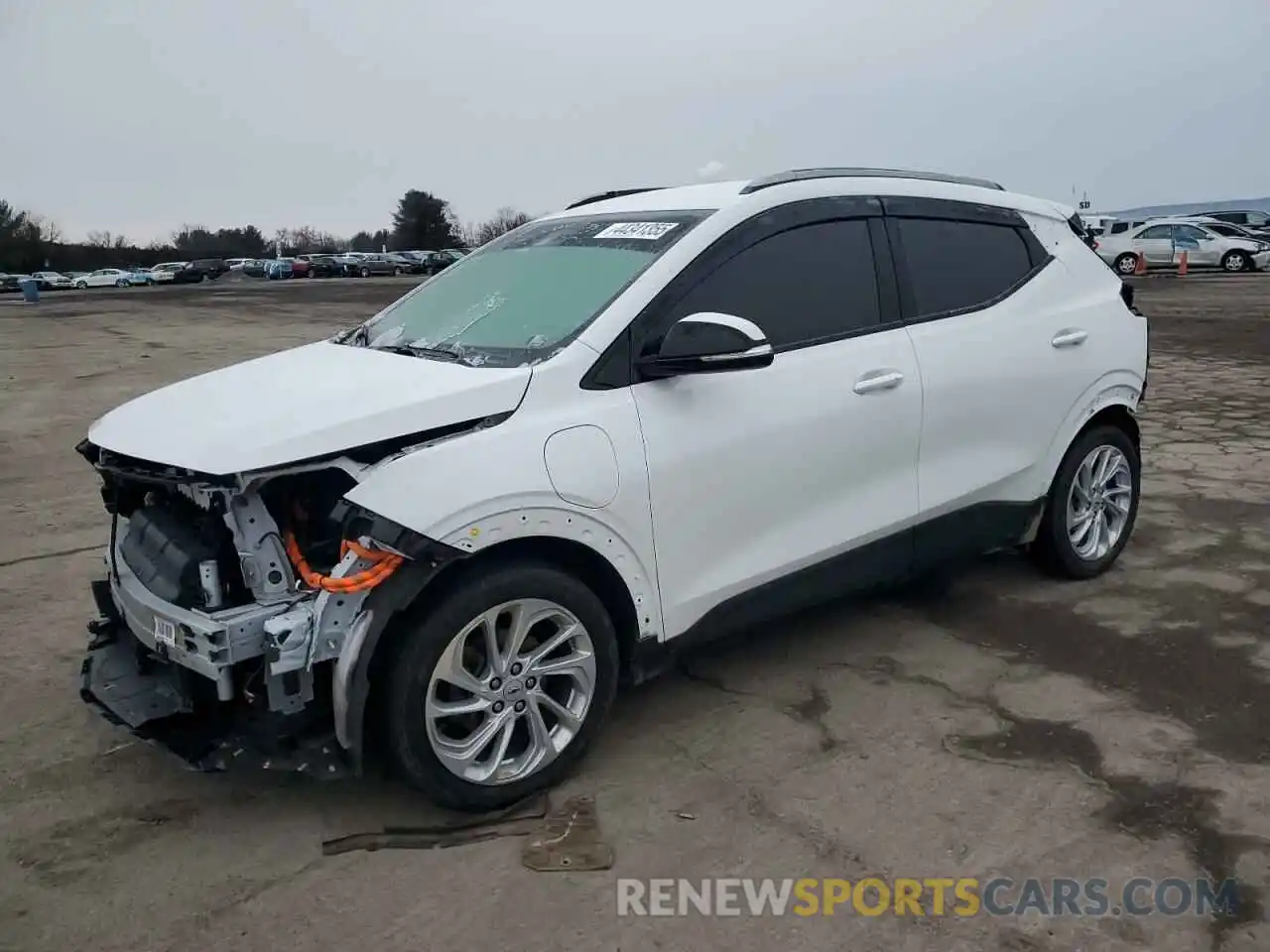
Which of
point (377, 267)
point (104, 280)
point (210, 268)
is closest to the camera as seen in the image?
point (210, 268)

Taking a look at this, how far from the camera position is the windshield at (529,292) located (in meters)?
3.43

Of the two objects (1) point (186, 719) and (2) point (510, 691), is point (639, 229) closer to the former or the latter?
(2) point (510, 691)

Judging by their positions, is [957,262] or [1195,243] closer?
[957,262]

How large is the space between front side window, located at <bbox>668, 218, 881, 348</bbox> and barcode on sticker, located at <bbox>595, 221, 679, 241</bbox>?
0.26 metres

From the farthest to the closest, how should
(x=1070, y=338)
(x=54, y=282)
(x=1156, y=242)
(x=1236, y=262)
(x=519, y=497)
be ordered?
(x=54, y=282), (x=1156, y=242), (x=1236, y=262), (x=1070, y=338), (x=519, y=497)

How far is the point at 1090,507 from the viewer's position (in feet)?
16.4

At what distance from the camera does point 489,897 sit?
2764 millimetres

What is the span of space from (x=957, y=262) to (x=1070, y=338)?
721mm

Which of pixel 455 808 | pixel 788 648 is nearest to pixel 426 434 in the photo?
pixel 455 808

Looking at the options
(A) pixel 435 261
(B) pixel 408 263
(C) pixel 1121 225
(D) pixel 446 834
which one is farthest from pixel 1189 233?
(B) pixel 408 263

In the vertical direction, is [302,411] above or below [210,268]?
below

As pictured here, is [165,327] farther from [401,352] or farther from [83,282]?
[83,282]

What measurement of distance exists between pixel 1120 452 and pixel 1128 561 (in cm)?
60

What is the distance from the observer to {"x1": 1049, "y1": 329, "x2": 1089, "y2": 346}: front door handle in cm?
458
